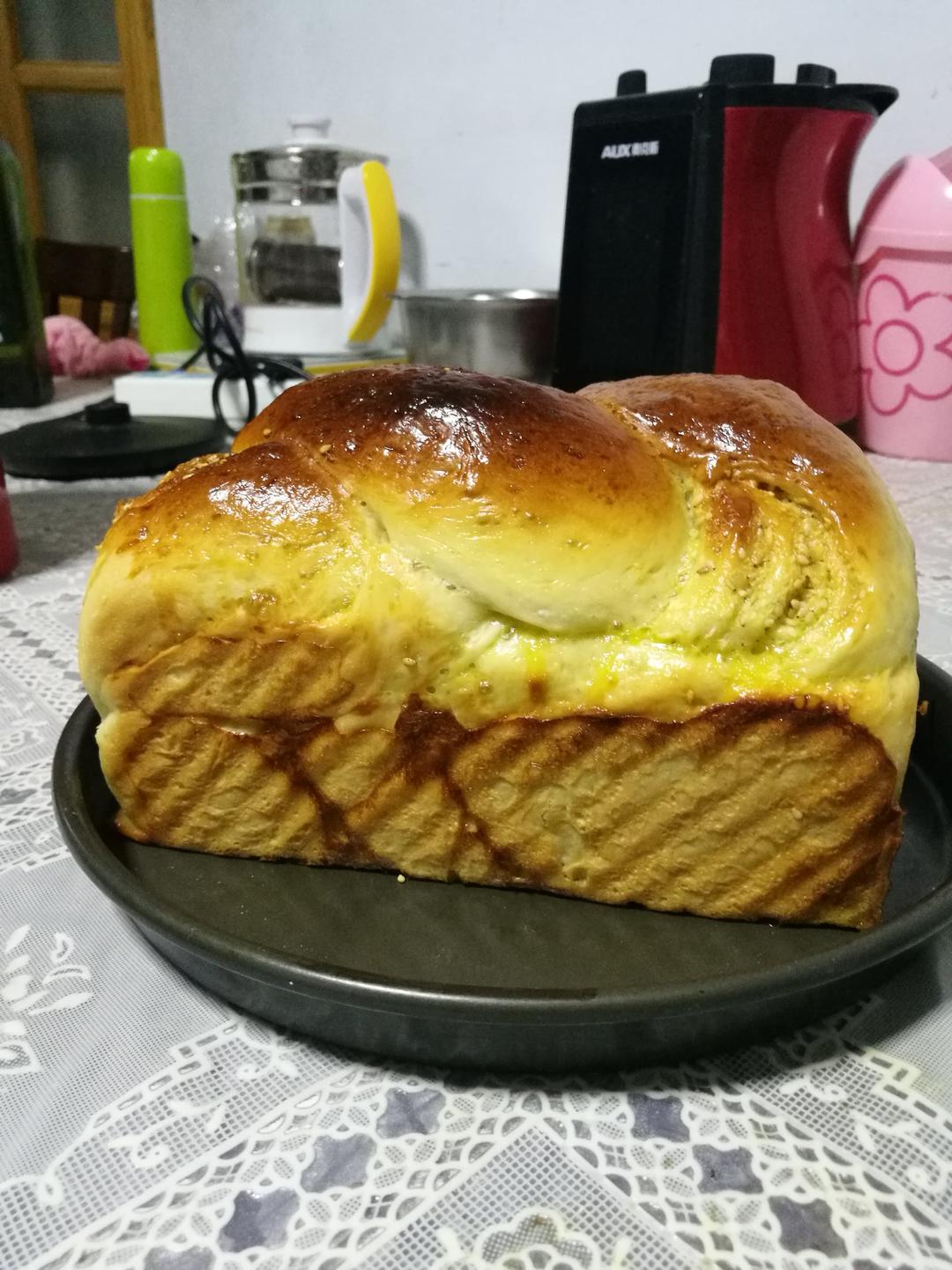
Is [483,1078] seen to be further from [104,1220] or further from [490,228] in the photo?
[490,228]

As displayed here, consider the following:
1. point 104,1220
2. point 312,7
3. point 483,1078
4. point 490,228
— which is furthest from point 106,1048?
point 312,7

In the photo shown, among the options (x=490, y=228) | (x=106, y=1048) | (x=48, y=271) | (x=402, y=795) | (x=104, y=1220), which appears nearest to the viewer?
(x=104, y=1220)

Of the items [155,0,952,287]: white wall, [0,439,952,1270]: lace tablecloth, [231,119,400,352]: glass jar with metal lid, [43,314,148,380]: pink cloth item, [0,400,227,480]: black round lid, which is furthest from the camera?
[43,314,148,380]: pink cloth item

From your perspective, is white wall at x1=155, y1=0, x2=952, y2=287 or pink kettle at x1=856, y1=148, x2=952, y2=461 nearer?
pink kettle at x1=856, y1=148, x2=952, y2=461

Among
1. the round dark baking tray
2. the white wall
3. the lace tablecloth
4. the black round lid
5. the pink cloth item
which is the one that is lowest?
the lace tablecloth

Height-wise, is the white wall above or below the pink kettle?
above

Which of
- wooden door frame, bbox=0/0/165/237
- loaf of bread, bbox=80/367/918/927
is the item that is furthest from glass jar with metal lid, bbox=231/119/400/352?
loaf of bread, bbox=80/367/918/927

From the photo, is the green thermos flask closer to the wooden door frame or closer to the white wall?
the white wall
